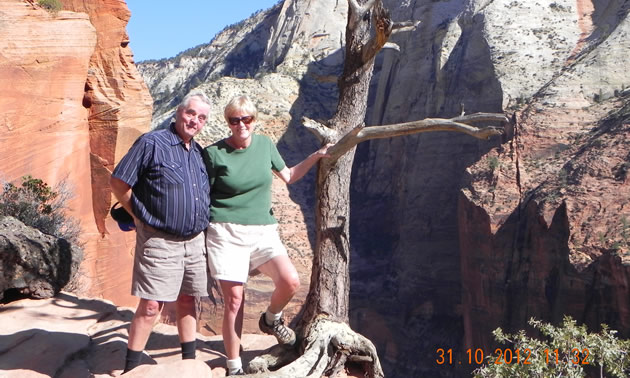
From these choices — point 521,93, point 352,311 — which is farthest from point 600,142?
point 352,311

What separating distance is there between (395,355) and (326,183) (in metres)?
28.2

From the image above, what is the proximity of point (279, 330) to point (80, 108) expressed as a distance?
9135mm

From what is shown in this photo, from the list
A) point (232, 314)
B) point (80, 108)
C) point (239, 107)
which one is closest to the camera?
point (239, 107)

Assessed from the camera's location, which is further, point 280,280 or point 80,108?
point 80,108

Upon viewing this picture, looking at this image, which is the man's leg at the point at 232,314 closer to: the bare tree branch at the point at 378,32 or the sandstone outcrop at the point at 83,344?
the sandstone outcrop at the point at 83,344

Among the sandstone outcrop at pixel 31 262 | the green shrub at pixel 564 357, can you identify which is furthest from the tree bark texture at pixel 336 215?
the sandstone outcrop at pixel 31 262

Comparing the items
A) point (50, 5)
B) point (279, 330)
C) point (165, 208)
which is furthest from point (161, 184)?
point (50, 5)

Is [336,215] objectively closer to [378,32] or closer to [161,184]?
[378,32]

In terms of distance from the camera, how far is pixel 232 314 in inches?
221

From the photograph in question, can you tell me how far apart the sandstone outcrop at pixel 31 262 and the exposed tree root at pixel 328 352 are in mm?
3089

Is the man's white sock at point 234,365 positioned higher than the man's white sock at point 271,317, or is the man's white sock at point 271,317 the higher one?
the man's white sock at point 271,317

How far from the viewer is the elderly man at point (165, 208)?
512 centimetres

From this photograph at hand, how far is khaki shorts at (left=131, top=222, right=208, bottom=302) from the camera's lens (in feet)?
17.0

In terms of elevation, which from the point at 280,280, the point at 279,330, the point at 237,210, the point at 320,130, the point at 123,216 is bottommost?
the point at 279,330
